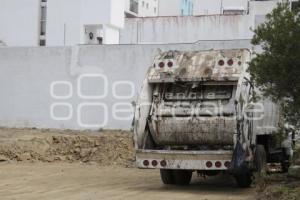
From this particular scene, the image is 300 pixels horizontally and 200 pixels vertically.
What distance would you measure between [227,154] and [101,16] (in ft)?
107

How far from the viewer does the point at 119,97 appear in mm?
27047

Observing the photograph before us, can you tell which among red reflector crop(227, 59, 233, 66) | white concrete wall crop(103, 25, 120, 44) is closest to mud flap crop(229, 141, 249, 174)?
red reflector crop(227, 59, 233, 66)

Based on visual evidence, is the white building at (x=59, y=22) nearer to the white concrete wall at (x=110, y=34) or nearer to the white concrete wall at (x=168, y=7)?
the white concrete wall at (x=110, y=34)

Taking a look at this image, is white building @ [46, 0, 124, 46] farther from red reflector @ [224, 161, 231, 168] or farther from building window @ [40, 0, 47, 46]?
red reflector @ [224, 161, 231, 168]

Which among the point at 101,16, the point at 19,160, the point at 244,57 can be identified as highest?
the point at 101,16

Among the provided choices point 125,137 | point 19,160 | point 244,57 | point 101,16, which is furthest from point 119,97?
point 101,16

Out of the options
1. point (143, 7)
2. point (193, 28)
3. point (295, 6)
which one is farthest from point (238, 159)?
point (143, 7)

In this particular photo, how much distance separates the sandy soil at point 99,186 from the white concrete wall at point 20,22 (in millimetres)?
27091

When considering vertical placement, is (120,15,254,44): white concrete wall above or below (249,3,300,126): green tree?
above

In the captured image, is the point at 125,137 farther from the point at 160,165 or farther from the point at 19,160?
the point at 160,165

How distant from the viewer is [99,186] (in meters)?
14.2

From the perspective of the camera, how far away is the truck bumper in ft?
40.5

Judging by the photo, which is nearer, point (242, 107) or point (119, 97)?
point (242, 107)

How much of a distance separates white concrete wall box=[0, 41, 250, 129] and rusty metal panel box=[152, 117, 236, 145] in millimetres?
12855
